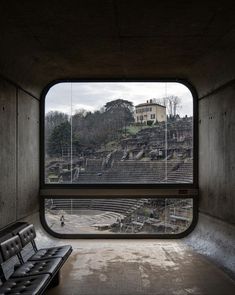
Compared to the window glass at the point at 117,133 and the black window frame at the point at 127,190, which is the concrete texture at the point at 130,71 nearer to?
the black window frame at the point at 127,190

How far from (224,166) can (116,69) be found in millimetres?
2384

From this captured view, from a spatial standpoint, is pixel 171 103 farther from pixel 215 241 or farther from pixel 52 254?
pixel 52 254

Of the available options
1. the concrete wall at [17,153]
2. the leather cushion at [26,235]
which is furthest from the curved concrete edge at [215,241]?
the concrete wall at [17,153]

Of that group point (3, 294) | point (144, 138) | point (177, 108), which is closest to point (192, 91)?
point (177, 108)

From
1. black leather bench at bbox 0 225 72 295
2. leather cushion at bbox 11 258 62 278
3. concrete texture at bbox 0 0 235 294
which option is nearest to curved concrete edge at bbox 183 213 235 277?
concrete texture at bbox 0 0 235 294

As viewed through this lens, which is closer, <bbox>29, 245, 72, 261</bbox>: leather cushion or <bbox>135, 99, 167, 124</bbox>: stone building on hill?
<bbox>29, 245, 72, 261</bbox>: leather cushion

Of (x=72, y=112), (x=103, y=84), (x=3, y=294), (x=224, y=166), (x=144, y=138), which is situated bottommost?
(x=3, y=294)

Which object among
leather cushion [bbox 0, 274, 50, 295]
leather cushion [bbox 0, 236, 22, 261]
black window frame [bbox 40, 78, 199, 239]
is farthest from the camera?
black window frame [bbox 40, 78, 199, 239]

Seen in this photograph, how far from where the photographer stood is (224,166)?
597 cm

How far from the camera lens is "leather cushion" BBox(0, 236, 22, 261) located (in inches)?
162

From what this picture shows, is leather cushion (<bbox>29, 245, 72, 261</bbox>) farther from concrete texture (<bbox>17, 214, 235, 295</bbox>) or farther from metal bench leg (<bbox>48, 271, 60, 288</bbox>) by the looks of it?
concrete texture (<bbox>17, 214, 235, 295</bbox>)

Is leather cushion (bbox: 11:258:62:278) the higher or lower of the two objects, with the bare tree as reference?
lower

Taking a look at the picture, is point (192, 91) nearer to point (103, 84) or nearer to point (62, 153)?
point (103, 84)

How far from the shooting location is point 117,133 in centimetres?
794
